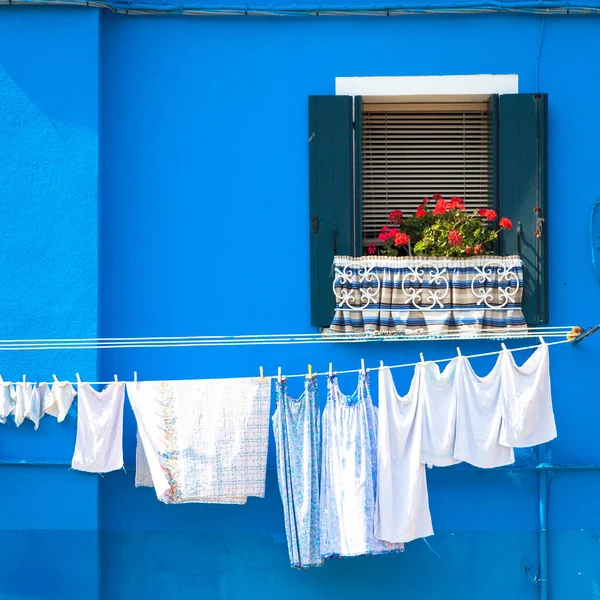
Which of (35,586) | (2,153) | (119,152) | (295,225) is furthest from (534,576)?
(2,153)

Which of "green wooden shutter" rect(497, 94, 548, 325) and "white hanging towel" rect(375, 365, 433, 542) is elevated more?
"green wooden shutter" rect(497, 94, 548, 325)

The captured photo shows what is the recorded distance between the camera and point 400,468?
20.1ft

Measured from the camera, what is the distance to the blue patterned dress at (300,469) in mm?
6145

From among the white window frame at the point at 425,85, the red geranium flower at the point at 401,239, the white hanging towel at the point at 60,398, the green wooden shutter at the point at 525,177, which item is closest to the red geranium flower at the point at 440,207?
the red geranium flower at the point at 401,239

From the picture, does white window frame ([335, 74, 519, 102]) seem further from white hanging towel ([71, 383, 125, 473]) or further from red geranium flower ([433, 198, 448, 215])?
white hanging towel ([71, 383, 125, 473])

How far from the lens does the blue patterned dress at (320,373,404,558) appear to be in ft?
19.9

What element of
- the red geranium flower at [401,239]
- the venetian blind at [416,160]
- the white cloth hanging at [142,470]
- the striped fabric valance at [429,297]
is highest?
the venetian blind at [416,160]

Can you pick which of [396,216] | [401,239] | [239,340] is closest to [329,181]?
[396,216]

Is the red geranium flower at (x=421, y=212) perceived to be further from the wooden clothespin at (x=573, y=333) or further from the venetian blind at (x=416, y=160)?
the wooden clothespin at (x=573, y=333)

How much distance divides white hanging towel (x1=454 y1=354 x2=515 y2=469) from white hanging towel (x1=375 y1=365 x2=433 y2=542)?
23 centimetres

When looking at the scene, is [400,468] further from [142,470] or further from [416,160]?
[416,160]

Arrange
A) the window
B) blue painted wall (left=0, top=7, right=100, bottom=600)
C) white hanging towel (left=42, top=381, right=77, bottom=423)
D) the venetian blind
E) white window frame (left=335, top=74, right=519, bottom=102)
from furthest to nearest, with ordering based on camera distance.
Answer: the venetian blind
white window frame (left=335, top=74, right=519, bottom=102)
the window
blue painted wall (left=0, top=7, right=100, bottom=600)
white hanging towel (left=42, top=381, right=77, bottom=423)

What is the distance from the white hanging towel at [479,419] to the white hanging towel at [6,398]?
102 inches

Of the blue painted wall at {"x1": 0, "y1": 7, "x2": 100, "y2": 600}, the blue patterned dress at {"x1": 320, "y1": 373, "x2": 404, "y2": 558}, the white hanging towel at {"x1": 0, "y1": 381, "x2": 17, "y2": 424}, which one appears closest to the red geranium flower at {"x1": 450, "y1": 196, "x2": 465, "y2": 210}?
the blue patterned dress at {"x1": 320, "y1": 373, "x2": 404, "y2": 558}
